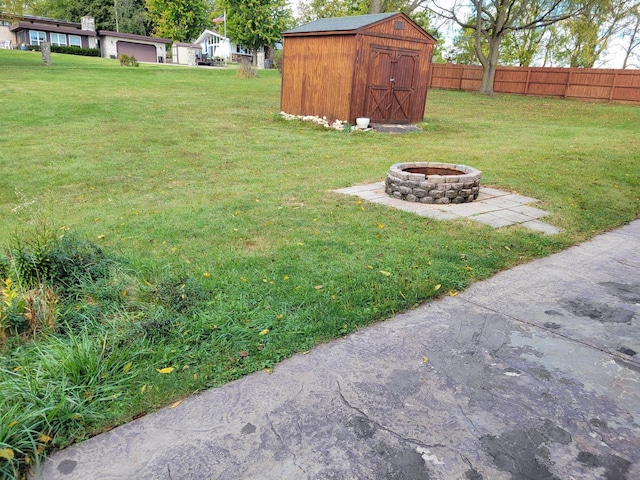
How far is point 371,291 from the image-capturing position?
3684 mm

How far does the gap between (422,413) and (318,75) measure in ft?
40.0

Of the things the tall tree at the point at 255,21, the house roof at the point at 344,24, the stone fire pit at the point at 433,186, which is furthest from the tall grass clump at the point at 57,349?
the tall tree at the point at 255,21

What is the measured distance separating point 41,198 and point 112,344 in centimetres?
486

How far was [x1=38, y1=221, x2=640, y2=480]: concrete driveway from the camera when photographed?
206 centimetres

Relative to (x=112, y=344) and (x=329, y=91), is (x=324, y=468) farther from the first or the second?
(x=329, y=91)

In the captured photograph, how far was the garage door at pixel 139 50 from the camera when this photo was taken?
148 feet

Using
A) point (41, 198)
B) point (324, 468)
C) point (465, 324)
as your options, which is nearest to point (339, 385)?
point (324, 468)

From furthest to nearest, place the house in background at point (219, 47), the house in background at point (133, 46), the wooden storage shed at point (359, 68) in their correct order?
the house in background at point (219, 47) < the house in background at point (133, 46) < the wooden storage shed at point (359, 68)

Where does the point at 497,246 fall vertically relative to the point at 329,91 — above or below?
below

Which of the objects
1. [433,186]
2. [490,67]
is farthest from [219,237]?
[490,67]

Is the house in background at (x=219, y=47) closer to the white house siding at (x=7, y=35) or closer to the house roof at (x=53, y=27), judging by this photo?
the house roof at (x=53, y=27)

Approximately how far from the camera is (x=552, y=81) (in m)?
24.2

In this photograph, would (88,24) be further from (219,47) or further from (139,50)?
(219,47)

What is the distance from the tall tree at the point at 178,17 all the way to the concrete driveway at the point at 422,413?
54.4 m
